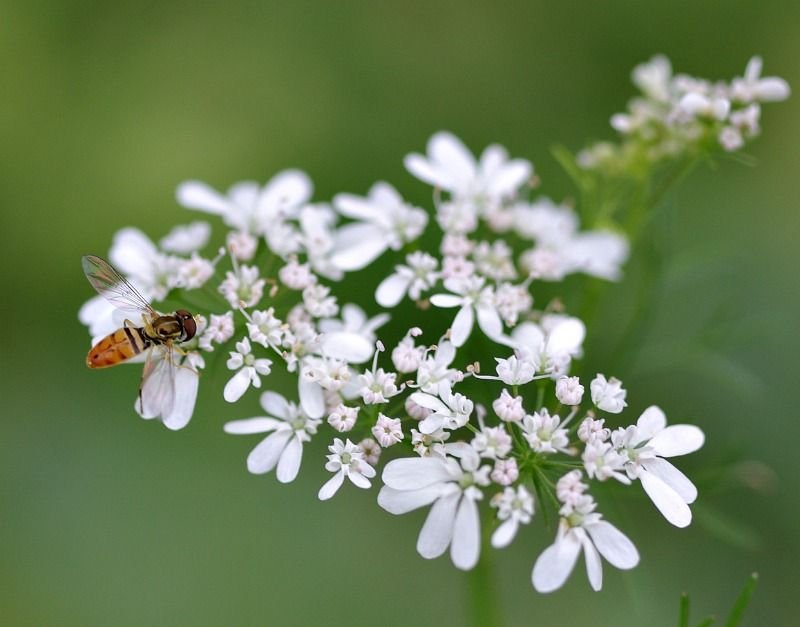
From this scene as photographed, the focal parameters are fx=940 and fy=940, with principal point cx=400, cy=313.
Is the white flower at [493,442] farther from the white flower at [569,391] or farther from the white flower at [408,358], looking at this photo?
the white flower at [408,358]

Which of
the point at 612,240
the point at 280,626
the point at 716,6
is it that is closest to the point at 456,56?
the point at 716,6

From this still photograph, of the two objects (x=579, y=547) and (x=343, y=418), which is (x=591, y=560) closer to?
(x=579, y=547)

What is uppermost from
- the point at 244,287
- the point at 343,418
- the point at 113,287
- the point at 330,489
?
the point at 244,287

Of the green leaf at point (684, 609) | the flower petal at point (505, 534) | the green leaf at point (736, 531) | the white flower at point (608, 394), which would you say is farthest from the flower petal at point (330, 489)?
the green leaf at point (736, 531)

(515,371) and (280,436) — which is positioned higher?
(515,371)

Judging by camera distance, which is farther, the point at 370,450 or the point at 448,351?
the point at 448,351

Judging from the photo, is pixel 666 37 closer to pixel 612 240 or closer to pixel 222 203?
pixel 612 240

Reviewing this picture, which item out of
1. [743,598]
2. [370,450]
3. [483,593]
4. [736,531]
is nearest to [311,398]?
[370,450]

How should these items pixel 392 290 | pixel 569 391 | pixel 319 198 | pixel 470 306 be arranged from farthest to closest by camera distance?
pixel 319 198, pixel 392 290, pixel 470 306, pixel 569 391
